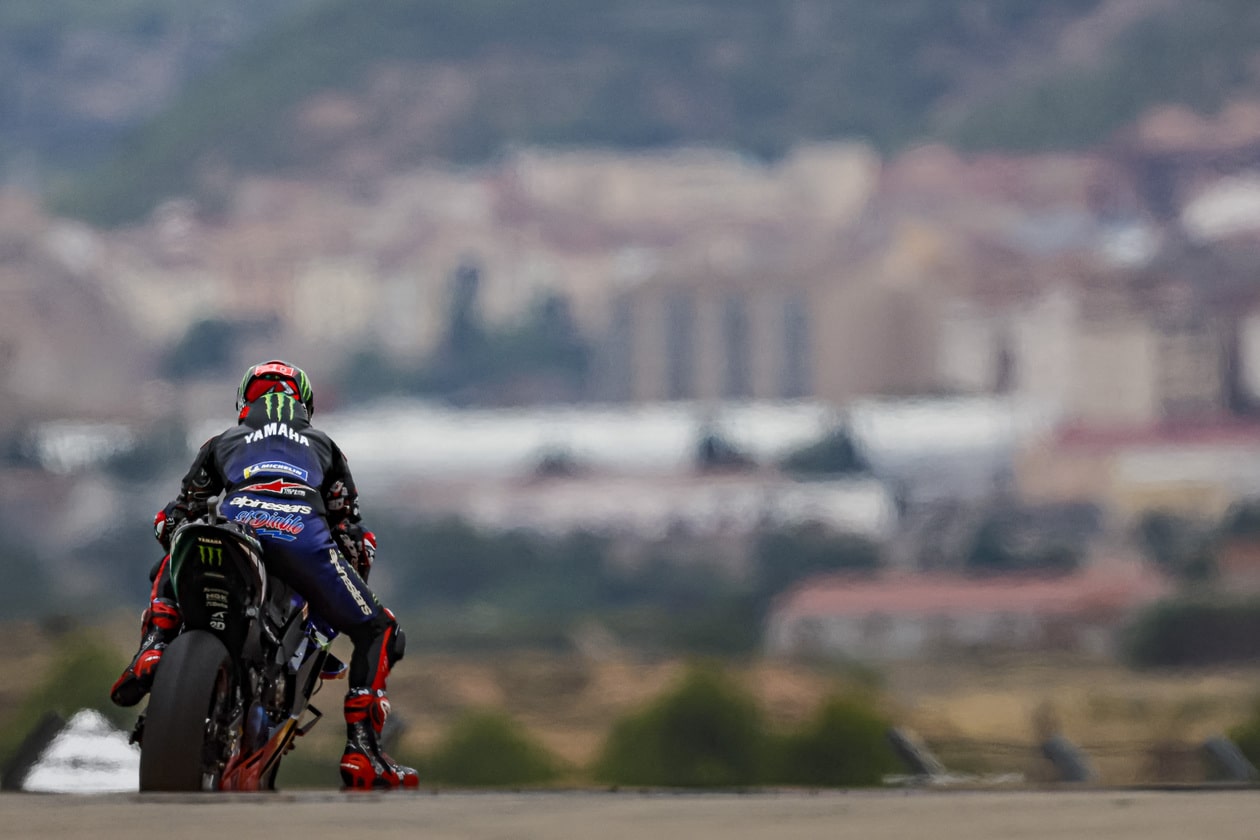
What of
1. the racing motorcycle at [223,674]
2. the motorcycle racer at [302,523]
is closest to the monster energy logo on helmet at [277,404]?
the motorcycle racer at [302,523]

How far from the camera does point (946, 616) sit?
127 metres

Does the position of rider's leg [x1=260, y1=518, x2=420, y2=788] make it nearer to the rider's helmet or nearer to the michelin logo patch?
the michelin logo patch

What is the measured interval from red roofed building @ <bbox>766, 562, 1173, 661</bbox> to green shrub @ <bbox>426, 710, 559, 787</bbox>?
150 feet

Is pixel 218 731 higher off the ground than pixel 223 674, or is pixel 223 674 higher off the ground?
pixel 223 674

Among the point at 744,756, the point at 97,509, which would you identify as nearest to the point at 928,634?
the point at 97,509

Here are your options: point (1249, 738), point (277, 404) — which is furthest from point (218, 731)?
point (1249, 738)

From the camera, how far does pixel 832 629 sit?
414 feet

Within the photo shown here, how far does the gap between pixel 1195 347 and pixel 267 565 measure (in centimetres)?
19072

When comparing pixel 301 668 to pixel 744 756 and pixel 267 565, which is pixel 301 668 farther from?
pixel 744 756

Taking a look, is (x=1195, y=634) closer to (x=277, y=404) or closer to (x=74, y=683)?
(x=74, y=683)

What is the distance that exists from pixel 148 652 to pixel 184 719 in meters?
0.47

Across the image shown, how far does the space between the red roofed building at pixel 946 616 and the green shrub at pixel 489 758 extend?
4584cm

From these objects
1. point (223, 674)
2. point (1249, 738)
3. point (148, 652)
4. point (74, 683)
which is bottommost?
point (223, 674)

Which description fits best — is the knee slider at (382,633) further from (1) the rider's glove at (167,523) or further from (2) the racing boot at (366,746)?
(1) the rider's glove at (167,523)
